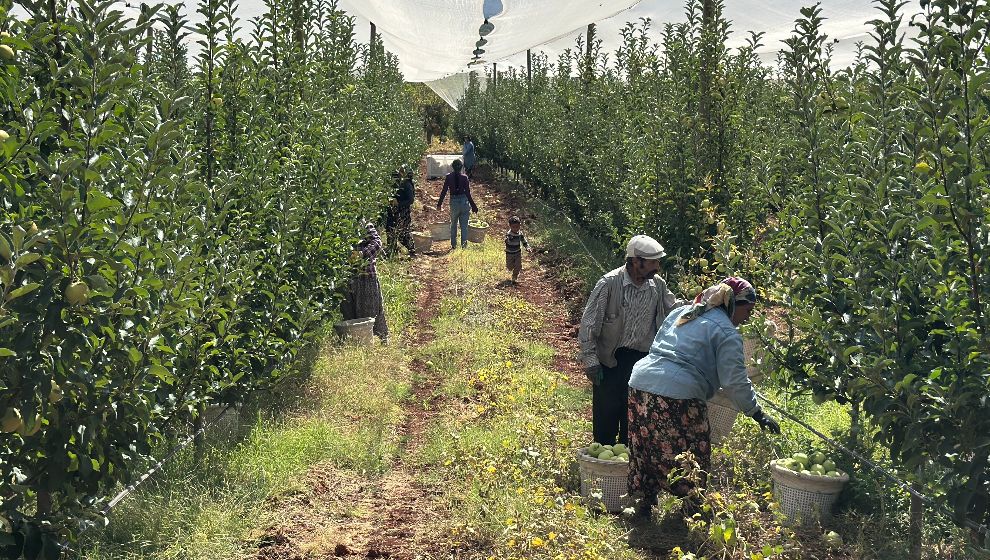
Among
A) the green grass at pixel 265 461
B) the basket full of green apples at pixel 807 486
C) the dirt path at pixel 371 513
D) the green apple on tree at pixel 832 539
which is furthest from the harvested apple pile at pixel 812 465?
the green grass at pixel 265 461

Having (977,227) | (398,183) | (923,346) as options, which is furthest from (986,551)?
(398,183)

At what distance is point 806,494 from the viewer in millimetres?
5180

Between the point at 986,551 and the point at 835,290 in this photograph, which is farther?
the point at 835,290

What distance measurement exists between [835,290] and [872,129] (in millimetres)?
1046

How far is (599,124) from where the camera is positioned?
14734 mm

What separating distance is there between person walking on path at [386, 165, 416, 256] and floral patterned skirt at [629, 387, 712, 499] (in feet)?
32.5

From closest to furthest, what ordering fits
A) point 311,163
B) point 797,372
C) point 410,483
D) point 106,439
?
point 106,439 → point 797,372 → point 410,483 → point 311,163

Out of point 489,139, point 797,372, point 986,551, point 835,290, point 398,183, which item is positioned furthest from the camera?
point 489,139

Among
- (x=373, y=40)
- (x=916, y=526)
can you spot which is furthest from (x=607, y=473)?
(x=373, y=40)

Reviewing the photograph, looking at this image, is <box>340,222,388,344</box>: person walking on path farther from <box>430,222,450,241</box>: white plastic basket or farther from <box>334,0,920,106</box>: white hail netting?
<box>430,222,450,241</box>: white plastic basket

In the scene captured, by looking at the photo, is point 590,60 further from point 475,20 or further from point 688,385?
point 688,385

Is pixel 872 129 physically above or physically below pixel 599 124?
below

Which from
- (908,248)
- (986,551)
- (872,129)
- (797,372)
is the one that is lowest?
(986,551)

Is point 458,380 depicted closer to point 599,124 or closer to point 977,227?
point 977,227
